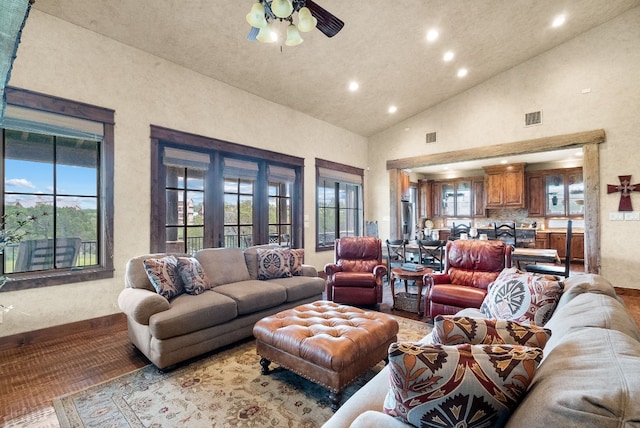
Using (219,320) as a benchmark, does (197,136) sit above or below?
above

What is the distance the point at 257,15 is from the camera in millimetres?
2367

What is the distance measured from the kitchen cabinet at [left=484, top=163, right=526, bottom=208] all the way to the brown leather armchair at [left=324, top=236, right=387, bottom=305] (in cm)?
585

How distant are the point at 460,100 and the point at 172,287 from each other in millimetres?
6352

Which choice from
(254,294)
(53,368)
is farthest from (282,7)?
(53,368)

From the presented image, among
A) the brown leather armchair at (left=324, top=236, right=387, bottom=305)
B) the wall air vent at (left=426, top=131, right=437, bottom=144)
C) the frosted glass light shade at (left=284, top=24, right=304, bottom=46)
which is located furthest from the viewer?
the wall air vent at (left=426, top=131, right=437, bottom=144)

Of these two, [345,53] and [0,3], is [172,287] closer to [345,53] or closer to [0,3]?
[0,3]

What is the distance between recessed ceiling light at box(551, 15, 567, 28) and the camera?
4.41m

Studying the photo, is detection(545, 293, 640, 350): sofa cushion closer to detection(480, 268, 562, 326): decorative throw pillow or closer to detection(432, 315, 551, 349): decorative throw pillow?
detection(432, 315, 551, 349): decorative throw pillow

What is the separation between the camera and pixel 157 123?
12.8 feet

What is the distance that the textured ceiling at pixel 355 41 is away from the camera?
3357 millimetres

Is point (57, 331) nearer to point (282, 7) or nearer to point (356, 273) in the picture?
point (356, 273)

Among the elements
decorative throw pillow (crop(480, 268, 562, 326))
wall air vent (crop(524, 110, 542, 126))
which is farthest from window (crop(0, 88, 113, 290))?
wall air vent (crop(524, 110, 542, 126))

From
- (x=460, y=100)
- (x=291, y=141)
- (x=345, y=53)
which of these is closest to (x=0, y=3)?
(x=345, y=53)

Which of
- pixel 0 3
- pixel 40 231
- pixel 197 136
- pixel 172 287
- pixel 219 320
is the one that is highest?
pixel 197 136
